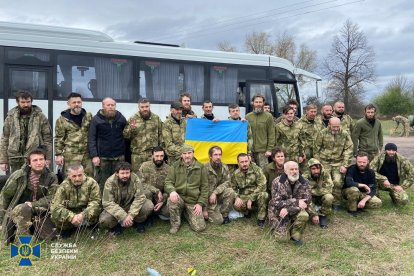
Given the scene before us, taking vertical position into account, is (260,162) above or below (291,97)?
below

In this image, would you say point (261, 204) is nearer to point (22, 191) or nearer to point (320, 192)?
point (320, 192)

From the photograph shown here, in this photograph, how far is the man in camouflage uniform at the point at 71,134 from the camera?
6.64m

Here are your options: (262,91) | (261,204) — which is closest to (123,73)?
(262,91)

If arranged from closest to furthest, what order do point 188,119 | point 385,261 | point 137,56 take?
point 385,261, point 188,119, point 137,56

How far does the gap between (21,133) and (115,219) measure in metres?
2.36

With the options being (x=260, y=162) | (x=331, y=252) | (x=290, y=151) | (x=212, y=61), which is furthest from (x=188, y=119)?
(x=331, y=252)

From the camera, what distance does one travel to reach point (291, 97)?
10.9 m

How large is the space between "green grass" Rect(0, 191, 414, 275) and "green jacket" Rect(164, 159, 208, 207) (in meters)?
0.52

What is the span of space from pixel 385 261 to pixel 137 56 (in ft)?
22.3

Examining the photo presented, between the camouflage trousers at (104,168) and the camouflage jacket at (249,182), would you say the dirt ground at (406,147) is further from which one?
the camouflage trousers at (104,168)

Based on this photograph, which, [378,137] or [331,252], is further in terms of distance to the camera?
[378,137]

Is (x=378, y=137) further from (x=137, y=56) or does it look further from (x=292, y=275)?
(x=137, y=56)

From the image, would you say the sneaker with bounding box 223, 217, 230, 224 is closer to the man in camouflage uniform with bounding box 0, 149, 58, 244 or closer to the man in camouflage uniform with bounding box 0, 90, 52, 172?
the man in camouflage uniform with bounding box 0, 149, 58, 244

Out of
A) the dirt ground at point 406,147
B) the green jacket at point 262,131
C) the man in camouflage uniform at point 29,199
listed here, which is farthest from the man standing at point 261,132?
the dirt ground at point 406,147
